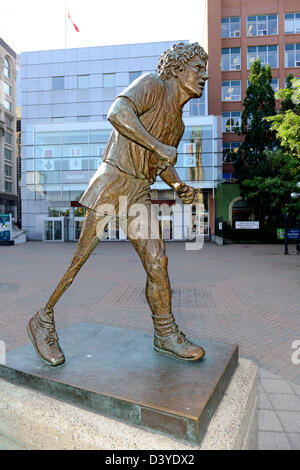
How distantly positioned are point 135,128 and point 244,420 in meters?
1.95

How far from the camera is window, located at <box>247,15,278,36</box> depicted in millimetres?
32156

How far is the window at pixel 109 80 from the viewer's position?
30.5m

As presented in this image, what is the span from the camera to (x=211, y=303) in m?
6.63

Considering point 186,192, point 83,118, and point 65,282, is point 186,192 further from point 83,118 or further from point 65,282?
point 83,118

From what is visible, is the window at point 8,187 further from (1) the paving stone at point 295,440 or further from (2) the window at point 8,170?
(1) the paving stone at point 295,440

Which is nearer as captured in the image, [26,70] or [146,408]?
[146,408]

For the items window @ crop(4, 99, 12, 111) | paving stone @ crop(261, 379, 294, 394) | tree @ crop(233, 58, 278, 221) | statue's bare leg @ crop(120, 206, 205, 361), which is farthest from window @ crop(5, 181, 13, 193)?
statue's bare leg @ crop(120, 206, 205, 361)

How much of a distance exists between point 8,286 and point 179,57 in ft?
25.5

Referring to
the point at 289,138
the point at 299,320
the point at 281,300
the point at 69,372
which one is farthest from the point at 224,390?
the point at 289,138

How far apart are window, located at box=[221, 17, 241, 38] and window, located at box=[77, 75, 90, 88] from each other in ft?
46.4

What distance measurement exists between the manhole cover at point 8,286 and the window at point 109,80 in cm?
2632

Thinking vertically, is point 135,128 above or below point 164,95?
below

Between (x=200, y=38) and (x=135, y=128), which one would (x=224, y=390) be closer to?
(x=135, y=128)

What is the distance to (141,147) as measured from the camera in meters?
2.42
